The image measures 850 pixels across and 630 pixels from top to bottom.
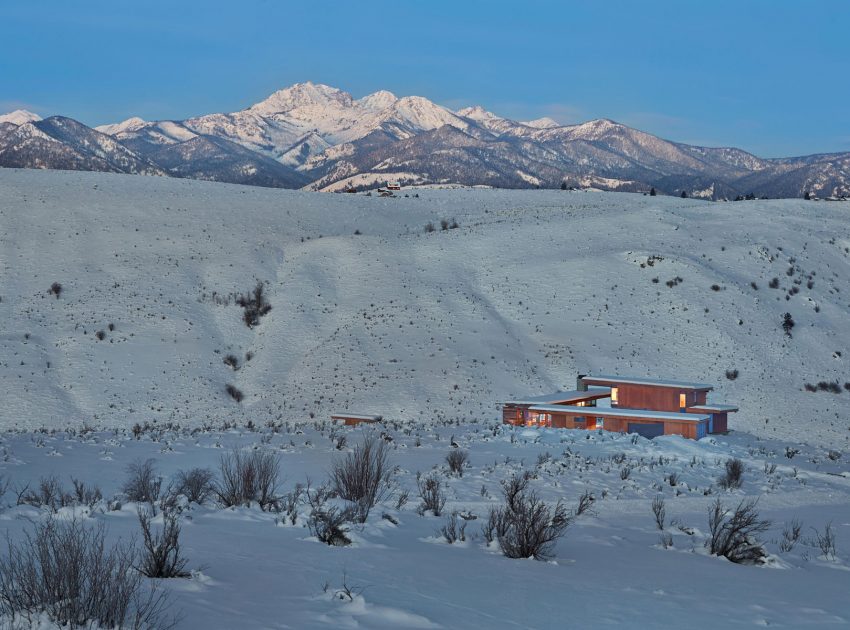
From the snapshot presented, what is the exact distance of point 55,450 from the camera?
81.8 feet

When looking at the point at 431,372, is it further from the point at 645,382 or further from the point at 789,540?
the point at 789,540

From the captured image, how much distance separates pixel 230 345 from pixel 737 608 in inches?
1927

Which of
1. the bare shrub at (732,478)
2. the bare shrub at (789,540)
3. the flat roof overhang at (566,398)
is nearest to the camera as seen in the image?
the bare shrub at (789,540)

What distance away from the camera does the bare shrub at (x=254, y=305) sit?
59219 millimetres

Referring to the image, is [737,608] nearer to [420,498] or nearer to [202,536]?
[202,536]

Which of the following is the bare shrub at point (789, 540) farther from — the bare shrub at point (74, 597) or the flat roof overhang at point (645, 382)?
the flat roof overhang at point (645, 382)

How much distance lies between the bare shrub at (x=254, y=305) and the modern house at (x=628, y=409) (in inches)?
1006

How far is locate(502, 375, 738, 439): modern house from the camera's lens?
121 ft

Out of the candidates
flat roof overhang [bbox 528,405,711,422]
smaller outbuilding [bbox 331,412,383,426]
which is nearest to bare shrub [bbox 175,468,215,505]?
smaller outbuilding [bbox 331,412,383,426]

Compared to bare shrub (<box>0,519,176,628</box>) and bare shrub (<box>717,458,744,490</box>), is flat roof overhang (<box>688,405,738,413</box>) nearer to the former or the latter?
bare shrub (<box>717,458,744,490</box>)

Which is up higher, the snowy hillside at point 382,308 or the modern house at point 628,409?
the snowy hillside at point 382,308

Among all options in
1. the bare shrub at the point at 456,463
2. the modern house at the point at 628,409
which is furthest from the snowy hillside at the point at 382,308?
the bare shrub at the point at 456,463

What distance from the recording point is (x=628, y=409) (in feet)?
131

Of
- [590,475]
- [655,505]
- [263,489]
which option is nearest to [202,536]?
[263,489]
